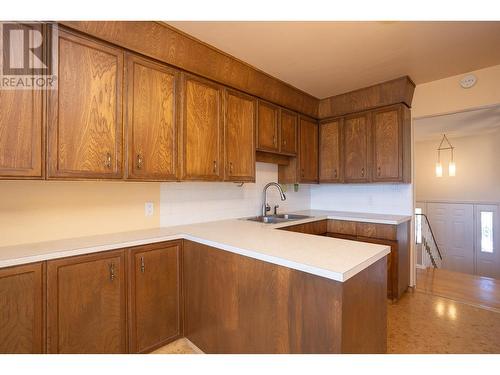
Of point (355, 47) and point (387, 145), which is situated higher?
point (355, 47)

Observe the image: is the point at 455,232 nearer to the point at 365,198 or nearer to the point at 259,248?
the point at 365,198

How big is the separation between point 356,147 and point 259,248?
228 centimetres

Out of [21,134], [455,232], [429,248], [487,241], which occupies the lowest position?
[429,248]

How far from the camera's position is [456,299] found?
8.73ft

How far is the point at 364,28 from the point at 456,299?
2.89 metres

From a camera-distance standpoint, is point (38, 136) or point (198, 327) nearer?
point (38, 136)

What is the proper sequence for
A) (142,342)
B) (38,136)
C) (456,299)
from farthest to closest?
(456,299), (142,342), (38,136)

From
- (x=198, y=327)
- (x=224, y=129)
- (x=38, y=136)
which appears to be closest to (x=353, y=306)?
(x=198, y=327)

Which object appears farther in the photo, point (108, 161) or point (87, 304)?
point (108, 161)

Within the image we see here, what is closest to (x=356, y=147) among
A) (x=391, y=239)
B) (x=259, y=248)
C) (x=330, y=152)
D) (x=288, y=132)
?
(x=330, y=152)

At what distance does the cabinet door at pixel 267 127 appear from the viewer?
2580 mm

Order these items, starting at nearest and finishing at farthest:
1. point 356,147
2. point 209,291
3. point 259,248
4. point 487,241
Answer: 1. point 259,248
2. point 209,291
3. point 356,147
4. point 487,241

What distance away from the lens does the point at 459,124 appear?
168 inches

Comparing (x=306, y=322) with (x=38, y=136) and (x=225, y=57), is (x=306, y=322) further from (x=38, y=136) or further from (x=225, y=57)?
(x=225, y=57)
